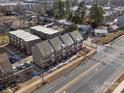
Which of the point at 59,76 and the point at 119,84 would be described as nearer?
the point at 119,84

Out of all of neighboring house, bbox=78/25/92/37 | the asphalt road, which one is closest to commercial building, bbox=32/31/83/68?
the asphalt road

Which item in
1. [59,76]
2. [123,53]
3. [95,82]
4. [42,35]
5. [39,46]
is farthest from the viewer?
[42,35]

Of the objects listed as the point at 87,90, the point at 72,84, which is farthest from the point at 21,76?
the point at 87,90

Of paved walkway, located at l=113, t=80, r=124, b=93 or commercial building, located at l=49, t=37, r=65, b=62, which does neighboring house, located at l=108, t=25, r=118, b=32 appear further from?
paved walkway, located at l=113, t=80, r=124, b=93

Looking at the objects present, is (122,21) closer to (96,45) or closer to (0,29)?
(96,45)

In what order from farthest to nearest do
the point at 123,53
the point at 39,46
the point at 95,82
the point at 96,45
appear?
1. the point at 96,45
2. the point at 123,53
3. the point at 39,46
4. the point at 95,82

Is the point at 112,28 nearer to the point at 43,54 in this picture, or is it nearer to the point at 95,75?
the point at 95,75

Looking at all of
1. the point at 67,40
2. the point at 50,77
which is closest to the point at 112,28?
the point at 67,40
